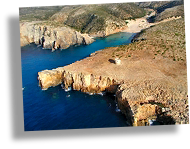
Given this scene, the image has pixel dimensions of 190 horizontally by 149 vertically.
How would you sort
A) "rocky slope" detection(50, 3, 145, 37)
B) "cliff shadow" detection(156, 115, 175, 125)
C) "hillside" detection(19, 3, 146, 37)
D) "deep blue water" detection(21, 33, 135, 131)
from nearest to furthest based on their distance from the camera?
"cliff shadow" detection(156, 115, 175, 125) < "deep blue water" detection(21, 33, 135, 131) < "hillside" detection(19, 3, 146, 37) < "rocky slope" detection(50, 3, 145, 37)

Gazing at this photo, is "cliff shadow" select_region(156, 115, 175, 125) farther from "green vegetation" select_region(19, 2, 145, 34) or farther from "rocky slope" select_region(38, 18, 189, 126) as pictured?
"green vegetation" select_region(19, 2, 145, 34)

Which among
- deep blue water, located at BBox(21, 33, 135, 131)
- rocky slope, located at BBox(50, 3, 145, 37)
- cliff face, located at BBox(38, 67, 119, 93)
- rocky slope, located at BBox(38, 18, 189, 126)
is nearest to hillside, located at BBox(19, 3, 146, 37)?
rocky slope, located at BBox(50, 3, 145, 37)

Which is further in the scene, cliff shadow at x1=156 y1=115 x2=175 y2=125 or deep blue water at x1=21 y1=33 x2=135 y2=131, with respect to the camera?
deep blue water at x1=21 y1=33 x2=135 y2=131

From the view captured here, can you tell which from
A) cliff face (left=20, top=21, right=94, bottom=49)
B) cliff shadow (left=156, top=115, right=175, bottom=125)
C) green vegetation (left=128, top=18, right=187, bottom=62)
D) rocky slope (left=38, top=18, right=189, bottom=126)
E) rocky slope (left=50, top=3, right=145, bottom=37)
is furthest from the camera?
rocky slope (left=50, top=3, right=145, bottom=37)

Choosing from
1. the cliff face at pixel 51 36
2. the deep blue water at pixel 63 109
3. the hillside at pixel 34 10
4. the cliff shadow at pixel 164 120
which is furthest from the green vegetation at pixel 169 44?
the cliff face at pixel 51 36

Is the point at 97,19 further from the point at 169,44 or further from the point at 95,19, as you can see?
the point at 169,44

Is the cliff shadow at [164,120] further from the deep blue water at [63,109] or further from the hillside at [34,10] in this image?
the hillside at [34,10]
